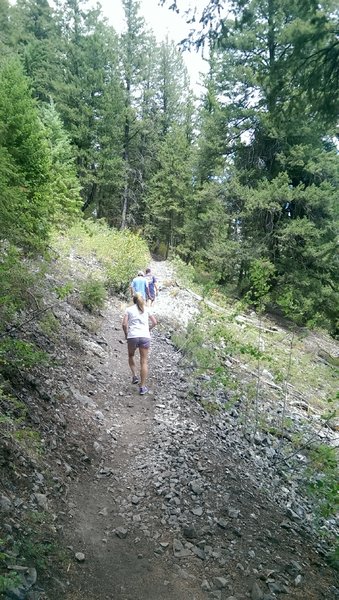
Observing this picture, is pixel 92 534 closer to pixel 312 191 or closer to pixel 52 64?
pixel 312 191

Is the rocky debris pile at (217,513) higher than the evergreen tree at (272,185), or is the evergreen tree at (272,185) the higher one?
the evergreen tree at (272,185)

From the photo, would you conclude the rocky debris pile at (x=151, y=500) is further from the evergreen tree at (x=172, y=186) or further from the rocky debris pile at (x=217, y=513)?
the evergreen tree at (x=172, y=186)

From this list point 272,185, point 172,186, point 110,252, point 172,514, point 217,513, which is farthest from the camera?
point 172,186

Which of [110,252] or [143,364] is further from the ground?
[110,252]

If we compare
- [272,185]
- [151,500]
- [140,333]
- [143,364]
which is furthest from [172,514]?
[272,185]

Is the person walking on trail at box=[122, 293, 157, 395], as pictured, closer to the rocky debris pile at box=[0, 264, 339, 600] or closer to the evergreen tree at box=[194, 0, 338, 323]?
the rocky debris pile at box=[0, 264, 339, 600]

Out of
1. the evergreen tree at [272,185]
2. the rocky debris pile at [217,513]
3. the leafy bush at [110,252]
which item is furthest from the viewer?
the evergreen tree at [272,185]

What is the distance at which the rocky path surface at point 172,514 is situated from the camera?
3.52 metres

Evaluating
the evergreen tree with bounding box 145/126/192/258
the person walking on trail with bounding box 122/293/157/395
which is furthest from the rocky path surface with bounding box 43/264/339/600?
the evergreen tree with bounding box 145/126/192/258

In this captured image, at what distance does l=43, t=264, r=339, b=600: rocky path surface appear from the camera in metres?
3.52

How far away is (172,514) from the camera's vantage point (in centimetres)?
435

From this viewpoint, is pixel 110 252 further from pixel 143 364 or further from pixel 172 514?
pixel 172 514

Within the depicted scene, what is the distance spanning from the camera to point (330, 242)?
17047 mm

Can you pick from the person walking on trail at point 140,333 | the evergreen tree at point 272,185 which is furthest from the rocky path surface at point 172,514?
the evergreen tree at point 272,185
